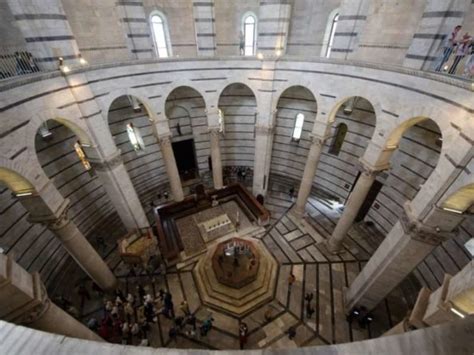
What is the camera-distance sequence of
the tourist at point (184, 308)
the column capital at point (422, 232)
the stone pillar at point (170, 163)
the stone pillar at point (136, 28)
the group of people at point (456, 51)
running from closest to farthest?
1. the group of people at point (456, 51)
2. the column capital at point (422, 232)
3. the tourist at point (184, 308)
4. the stone pillar at point (136, 28)
5. the stone pillar at point (170, 163)

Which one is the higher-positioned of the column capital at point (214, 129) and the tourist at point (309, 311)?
the column capital at point (214, 129)

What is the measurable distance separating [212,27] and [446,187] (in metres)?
11.0

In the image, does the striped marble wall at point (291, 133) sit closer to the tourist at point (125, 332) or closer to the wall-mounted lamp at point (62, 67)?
the wall-mounted lamp at point (62, 67)

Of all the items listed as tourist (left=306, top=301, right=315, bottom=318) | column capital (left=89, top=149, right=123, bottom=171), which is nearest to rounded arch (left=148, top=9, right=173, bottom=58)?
column capital (left=89, top=149, right=123, bottom=171)

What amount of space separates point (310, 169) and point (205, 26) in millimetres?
8576

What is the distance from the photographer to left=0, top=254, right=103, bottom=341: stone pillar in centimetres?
440

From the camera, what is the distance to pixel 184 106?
581 inches

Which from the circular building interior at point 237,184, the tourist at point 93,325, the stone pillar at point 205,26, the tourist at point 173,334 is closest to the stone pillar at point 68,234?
the circular building interior at point 237,184

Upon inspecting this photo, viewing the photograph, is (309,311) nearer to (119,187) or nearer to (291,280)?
(291,280)

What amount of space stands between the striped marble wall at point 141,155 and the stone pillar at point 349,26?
1090cm

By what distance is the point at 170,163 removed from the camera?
41.5ft

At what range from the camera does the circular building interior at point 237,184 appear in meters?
6.48

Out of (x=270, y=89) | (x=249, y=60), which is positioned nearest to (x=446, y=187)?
(x=270, y=89)

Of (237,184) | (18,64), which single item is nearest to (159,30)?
(18,64)
